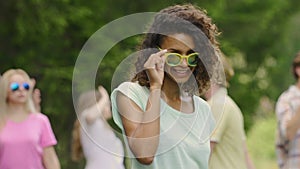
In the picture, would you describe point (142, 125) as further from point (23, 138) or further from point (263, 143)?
point (263, 143)

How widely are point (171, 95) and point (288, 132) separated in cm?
298

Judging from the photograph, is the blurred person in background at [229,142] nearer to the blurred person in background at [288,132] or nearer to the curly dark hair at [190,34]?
the blurred person in background at [288,132]

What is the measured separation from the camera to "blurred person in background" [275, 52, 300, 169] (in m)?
8.50

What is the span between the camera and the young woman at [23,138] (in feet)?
29.7

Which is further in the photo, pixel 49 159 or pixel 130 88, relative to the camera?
pixel 49 159

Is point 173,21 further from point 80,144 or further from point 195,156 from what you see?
point 80,144

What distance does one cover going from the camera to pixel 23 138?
357 inches

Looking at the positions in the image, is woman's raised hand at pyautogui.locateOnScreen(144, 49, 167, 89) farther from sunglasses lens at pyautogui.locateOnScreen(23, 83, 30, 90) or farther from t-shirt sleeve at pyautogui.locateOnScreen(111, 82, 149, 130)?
sunglasses lens at pyautogui.locateOnScreen(23, 83, 30, 90)

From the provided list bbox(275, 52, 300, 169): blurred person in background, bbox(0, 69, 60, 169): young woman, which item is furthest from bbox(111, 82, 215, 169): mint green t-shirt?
bbox(0, 69, 60, 169): young woman

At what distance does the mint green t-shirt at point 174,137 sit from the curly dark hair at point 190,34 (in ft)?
0.48

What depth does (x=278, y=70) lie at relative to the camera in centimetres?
2556

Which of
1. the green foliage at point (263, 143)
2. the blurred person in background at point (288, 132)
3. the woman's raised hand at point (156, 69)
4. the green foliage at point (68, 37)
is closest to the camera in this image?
the woman's raised hand at point (156, 69)

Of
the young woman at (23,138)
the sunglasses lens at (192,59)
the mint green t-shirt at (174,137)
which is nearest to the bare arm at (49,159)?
the young woman at (23,138)

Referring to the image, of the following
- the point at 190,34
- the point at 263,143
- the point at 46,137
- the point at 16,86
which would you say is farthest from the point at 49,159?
the point at 263,143
